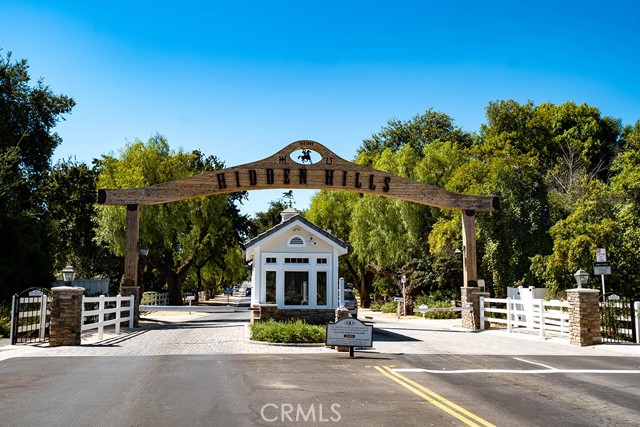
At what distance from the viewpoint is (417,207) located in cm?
3316

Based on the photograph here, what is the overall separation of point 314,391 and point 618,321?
11.8m

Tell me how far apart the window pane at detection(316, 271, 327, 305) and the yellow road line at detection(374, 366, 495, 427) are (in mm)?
8531

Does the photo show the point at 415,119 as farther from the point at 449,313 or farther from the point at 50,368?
the point at 50,368

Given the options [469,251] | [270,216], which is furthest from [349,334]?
[270,216]

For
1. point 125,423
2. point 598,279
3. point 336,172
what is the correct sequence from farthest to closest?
point 598,279 < point 336,172 < point 125,423

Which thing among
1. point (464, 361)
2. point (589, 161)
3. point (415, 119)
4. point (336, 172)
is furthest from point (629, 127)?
point (464, 361)

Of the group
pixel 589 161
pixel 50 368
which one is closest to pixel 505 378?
pixel 50 368

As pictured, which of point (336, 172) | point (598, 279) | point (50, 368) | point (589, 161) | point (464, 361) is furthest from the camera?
point (589, 161)

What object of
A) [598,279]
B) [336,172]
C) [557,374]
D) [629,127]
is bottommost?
[557,374]

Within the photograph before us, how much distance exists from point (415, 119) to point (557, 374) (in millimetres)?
45597

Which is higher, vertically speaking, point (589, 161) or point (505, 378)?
point (589, 161)

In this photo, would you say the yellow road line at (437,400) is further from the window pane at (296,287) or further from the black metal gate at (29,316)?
the black metal gate at (29,316)

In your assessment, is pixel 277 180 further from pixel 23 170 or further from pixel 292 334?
pixel 23 170

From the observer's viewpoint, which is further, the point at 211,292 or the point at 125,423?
the point at 211,292
